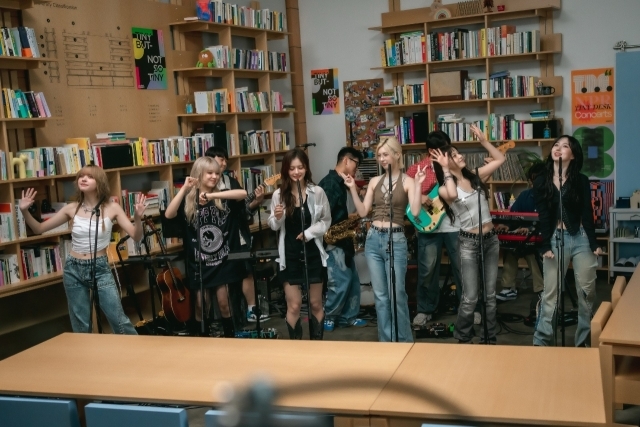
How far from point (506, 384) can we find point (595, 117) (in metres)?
5.76

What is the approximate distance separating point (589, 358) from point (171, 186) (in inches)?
187

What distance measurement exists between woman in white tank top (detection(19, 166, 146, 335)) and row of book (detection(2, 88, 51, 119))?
1.15 meters

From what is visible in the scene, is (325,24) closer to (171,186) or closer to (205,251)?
(171,186)

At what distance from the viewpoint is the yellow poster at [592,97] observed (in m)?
7.54

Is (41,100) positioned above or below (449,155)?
above

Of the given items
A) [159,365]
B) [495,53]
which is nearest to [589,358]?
[159,365]

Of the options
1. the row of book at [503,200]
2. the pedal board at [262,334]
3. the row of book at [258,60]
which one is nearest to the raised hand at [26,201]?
the pedal board at [262,334]

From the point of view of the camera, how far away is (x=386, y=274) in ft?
15.4

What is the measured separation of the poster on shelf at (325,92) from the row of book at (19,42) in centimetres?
428

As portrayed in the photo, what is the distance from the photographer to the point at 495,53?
7.75 metres

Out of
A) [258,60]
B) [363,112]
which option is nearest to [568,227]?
[258,60]

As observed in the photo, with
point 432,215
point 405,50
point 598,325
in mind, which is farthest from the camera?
point 405,50

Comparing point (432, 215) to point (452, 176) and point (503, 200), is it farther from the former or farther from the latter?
point (503, 200)

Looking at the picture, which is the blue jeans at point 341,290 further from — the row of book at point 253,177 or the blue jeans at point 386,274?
the row of book at point 253,177
